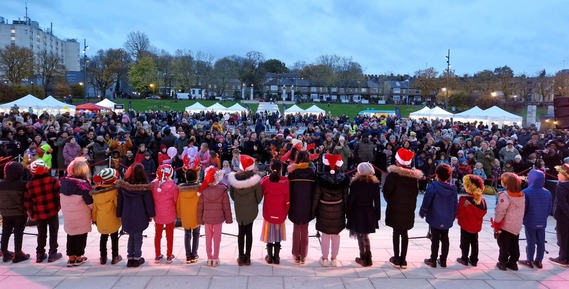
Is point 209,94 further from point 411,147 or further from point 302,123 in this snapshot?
point 411,147

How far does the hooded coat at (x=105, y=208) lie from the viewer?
16.6 ft

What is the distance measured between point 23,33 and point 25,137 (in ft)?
343

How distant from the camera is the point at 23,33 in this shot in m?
96.3

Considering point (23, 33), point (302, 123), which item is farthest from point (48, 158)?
point (23, 33)

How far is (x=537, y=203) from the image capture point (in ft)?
17.3

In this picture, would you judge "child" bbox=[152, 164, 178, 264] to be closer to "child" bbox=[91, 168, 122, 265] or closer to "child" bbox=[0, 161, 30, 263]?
"child" bbox=[91, 168, 122, 265]

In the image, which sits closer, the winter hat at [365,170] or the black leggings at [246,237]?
the winter hat at [365,170]

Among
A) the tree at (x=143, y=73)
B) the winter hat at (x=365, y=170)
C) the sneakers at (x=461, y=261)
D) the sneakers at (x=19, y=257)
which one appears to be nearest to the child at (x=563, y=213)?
the sneakers at (x=461, y=261)

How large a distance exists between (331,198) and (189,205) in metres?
1.87

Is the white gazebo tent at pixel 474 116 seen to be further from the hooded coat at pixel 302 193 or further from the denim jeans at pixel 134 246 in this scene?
the denim jeans at pixel 134 246

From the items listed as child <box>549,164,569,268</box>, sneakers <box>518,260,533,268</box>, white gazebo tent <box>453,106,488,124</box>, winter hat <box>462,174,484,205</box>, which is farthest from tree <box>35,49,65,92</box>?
child <box>549,164,569,268</box>

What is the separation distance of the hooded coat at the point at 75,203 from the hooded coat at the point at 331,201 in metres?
2.92

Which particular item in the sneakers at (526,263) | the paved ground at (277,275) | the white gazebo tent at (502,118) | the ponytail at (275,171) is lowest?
the paved ground at (277,275)

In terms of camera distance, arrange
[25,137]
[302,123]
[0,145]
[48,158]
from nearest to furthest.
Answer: [48,158], [0,145], [25,137], [302,123]
